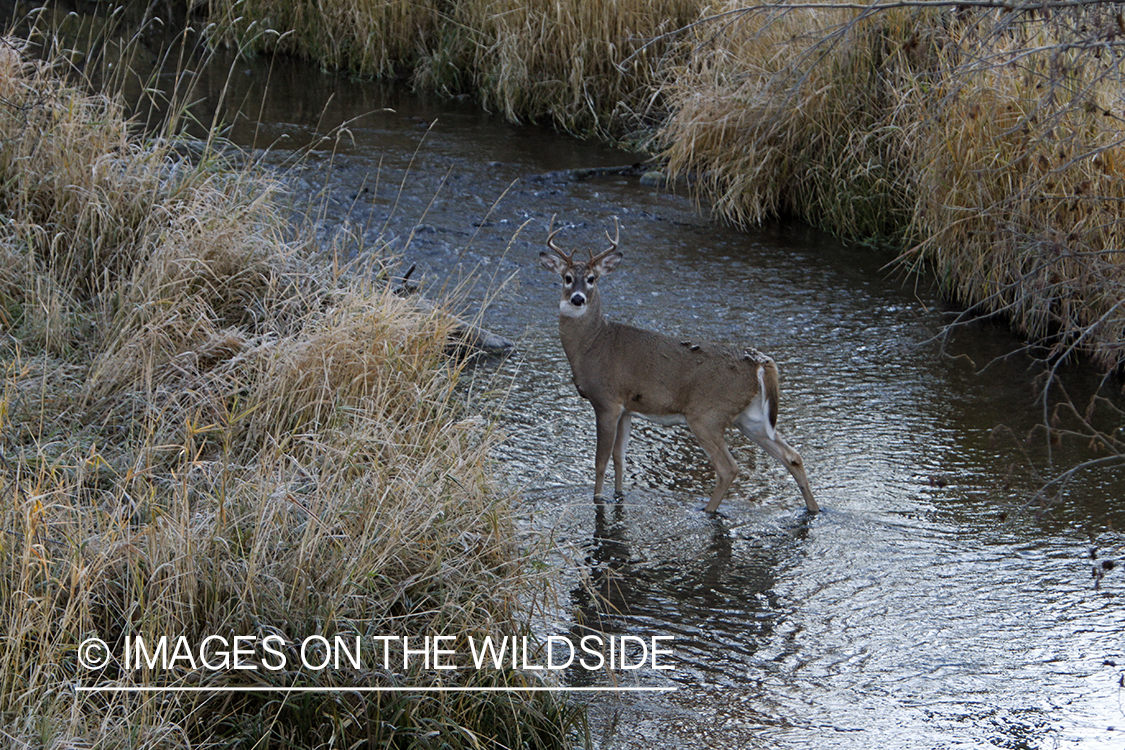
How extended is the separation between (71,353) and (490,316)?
3.14 meters

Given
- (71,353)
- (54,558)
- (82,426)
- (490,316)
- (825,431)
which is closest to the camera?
(54,558)

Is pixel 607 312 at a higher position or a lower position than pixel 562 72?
lower

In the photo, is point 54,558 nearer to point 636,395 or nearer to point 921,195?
point 636,395

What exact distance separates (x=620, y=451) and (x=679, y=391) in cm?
43

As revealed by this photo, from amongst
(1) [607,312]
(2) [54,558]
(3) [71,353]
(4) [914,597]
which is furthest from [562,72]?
(2) [54,558]

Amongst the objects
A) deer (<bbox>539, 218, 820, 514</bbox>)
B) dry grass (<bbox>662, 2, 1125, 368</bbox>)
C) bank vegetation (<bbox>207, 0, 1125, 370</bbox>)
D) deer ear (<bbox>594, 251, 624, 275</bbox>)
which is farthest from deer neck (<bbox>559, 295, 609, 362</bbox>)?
dry grass (<bbox>662, 2, 1125, 368</bbox>)

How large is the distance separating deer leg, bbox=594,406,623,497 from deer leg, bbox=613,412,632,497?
0.16ft

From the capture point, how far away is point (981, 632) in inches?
187

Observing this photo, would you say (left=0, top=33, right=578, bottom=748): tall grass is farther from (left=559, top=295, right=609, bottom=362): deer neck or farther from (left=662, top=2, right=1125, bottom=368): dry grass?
Answer: (left=662, top=2, right=1125, bottom=368): dry grass

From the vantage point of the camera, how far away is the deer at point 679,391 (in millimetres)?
6012

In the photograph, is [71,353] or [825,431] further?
[825,431]

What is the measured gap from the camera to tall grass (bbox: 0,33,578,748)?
3486 millimetres

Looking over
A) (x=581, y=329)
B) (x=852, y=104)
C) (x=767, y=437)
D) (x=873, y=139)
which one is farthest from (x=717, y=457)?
(x=852, y=104)

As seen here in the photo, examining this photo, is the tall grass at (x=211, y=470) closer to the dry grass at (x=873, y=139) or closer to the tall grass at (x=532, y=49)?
the dry grass at (x=873, y=139)
